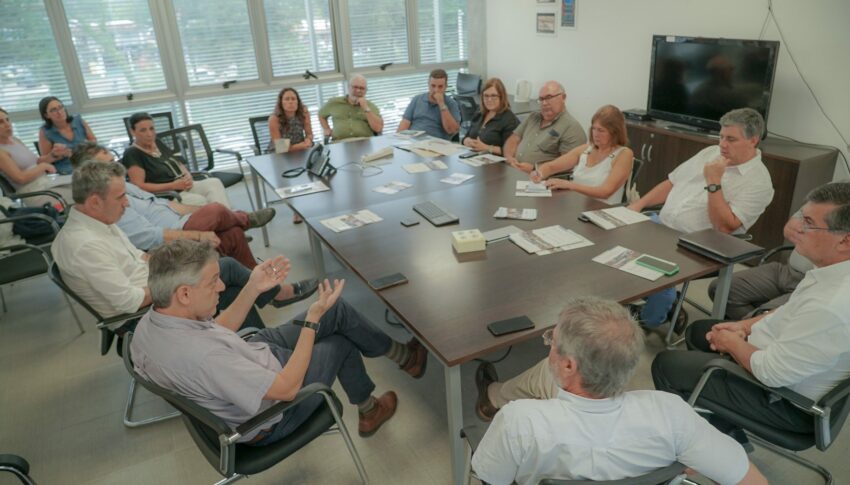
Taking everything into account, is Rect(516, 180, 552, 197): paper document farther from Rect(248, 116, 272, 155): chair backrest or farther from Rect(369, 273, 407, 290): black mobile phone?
Rect(248, 116, 272, 155): chair backrest

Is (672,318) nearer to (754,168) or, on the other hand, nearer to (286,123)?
(754,168)

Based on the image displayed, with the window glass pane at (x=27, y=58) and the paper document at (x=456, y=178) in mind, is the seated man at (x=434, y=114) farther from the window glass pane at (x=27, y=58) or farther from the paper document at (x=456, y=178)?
the window glass pane at (x=27, y=58)

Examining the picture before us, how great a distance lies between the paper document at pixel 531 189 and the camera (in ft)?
10.6

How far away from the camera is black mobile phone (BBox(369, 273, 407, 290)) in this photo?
2.23 metres

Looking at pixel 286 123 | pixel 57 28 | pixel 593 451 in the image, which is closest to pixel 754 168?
pixel 593 451

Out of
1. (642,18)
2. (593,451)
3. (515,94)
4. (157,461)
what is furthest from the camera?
(515,94)

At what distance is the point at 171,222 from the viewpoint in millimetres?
3533

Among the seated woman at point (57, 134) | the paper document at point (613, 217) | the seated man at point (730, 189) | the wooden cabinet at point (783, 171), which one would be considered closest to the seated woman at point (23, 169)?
the seated woman at point (57, 134)

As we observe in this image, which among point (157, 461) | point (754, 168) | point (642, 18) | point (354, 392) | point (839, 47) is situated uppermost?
point (642, 18)

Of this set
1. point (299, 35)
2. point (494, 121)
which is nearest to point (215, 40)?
point (299, 35)

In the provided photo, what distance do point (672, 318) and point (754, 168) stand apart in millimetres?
892

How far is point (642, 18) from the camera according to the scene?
4.96m

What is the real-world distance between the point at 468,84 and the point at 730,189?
4738 millimetres

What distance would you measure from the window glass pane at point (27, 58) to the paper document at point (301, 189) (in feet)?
11.8
